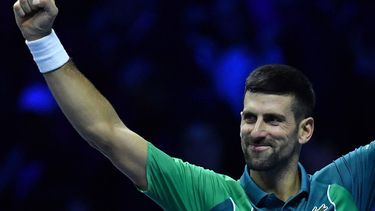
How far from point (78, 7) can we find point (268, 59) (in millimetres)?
1495

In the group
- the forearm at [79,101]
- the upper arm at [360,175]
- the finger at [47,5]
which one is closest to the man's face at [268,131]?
the upper arm at [360,175]

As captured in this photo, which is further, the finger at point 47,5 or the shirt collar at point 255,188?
the shirt collar at point 255,188

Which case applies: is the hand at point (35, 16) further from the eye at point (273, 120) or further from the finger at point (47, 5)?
the eye at point (273, 120)

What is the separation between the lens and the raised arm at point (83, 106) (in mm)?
2951

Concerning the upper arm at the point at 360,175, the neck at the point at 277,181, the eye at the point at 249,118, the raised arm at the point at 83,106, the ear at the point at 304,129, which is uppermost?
the raised arm at the point at 83,106

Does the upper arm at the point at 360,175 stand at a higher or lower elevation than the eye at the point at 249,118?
lower

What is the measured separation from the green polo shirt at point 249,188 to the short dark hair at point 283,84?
31cm

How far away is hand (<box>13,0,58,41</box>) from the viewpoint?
9.54 feet

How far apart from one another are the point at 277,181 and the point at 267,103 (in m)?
0.36

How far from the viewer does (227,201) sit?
337 centimetres

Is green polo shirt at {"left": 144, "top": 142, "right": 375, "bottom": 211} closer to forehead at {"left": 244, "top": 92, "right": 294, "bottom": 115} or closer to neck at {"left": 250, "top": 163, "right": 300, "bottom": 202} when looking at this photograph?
neck at {"left": 250, "top": 163, "right": 300, "bottom": 202}

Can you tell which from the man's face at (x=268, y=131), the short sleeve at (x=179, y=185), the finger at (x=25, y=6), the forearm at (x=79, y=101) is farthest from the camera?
the man's face at (x=268, y=131)

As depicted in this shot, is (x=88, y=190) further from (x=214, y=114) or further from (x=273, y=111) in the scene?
(x=273, y=111)

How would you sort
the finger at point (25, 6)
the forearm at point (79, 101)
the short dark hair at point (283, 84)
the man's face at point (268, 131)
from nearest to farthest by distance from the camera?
1. the finger at point (25, 6)
2. the forearm at point (79, 101)
3. the man's face at point (268, 131)
4. the short dark hair at point (283, 84)
